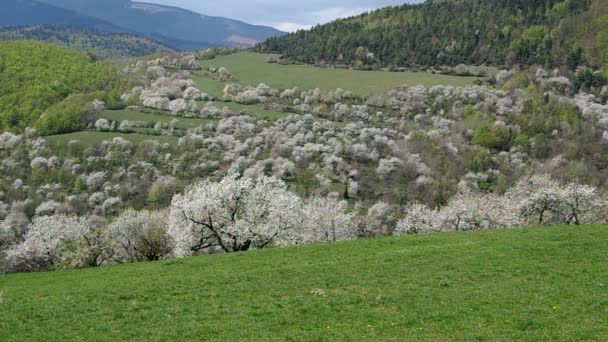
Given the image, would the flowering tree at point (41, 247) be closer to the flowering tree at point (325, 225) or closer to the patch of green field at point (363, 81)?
the flowering tree at point (325, 225)

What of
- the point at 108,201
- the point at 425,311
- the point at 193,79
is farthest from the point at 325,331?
the point at 193,79

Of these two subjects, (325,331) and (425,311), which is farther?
(425,311)

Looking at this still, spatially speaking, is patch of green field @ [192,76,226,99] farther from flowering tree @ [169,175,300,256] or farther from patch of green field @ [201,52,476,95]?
flowering tree @ [169,175,300,256]

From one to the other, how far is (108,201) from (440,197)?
67642mm

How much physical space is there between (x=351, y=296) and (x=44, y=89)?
575 ft

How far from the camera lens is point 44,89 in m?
176

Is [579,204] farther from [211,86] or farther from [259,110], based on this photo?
[211,86]

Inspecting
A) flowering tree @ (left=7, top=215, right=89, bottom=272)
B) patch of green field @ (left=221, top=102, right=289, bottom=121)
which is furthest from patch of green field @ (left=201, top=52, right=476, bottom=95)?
flowering tree @ (left=7, top=215, right=89, bottom=272)

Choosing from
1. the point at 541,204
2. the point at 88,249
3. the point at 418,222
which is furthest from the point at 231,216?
the point at 418,222

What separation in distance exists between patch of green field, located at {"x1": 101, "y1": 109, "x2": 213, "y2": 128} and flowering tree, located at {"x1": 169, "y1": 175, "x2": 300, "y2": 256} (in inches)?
4485

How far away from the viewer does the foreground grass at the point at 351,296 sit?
64.6 ft

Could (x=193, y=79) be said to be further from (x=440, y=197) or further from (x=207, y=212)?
(x=207, y=212)

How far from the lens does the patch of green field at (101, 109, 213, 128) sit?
160750mm

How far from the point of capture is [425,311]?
2138 cm
